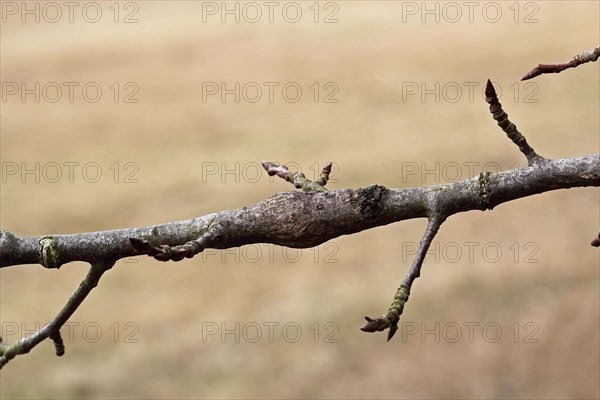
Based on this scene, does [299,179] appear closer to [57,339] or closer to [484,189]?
[484,189]

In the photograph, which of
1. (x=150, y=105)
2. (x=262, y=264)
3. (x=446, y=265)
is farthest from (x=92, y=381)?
(x=150, y=105)

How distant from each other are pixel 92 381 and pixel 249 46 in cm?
1537

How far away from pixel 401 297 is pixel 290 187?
43.1 ft

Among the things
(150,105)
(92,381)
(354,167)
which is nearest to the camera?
(92,381)

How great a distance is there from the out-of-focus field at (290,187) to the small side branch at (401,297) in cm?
809

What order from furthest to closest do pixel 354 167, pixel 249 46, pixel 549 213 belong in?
pixel 249 46 < pixel 354 167 < pixel 549 213

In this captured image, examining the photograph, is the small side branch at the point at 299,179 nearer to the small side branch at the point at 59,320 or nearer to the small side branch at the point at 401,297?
the small side branch at the point at 401,297

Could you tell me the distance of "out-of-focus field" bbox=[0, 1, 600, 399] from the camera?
10703mm

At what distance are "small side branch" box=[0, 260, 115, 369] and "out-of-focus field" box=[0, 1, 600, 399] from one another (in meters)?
7.99

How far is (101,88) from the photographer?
22.9m

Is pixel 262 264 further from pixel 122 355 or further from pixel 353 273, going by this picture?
pixel 122 355

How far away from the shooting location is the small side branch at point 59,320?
239cm

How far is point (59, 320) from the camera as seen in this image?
256cm

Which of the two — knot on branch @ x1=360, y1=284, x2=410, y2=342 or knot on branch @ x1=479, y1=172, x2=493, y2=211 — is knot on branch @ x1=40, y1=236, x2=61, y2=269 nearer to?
knot on branch @ x1=360, y1=284, x2=410, y2=342
